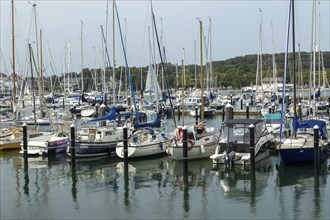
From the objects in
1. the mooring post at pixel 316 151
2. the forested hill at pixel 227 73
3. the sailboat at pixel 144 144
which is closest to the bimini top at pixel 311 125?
the mooring post at pixel 316 151

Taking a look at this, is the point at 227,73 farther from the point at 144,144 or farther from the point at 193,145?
the point at 193,145

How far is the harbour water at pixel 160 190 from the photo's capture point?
20266 mm

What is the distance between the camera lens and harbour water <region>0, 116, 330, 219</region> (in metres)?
20.3

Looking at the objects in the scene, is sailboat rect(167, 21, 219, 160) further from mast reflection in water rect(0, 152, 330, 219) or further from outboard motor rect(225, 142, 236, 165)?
outboard motor rect(225, 142, 236, 165)

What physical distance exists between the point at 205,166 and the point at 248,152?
2.77 meters

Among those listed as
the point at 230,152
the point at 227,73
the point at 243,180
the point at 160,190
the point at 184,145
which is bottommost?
the point at 160,190

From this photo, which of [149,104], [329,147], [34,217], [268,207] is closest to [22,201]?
[34,217]

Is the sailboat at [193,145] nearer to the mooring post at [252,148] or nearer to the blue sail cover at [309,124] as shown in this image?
the mooring post at [252,148]

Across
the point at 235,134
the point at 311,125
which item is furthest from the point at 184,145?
the point at 311,125

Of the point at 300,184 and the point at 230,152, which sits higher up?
the point at 230,152

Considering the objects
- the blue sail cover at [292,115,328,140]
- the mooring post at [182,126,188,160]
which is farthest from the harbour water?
the blue sail cover at [292,115,328,140]

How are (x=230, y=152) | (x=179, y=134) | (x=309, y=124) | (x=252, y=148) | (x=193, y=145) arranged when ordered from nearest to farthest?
(x=252, y=148) < (x=230, y=152) < (x=193, y=145) < (x=309, y=124) < (x=179, y=134)

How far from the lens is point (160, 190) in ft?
78.7

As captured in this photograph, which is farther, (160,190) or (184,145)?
(184,145)
